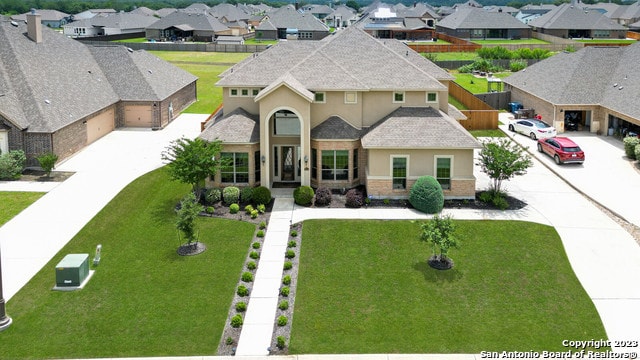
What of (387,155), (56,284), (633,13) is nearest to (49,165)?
(56,284)

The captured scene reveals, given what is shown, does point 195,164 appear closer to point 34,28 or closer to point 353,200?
point 353,200

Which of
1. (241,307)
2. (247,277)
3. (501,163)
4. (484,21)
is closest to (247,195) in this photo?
(247,277)

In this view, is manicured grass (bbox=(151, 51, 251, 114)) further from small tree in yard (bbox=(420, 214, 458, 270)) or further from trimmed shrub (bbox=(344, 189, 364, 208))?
small tree in yard (bbox=(420, 214, 458, 270))

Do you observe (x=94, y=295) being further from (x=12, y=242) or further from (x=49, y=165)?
(x=49, y=165)

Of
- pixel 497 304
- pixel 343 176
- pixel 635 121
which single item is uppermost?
pixel 635 121

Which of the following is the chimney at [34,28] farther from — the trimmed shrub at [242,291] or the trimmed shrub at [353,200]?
the trimmed shrub at [242,291]

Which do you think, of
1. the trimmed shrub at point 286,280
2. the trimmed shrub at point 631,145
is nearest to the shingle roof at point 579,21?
the trimmed shrub at point 631,145

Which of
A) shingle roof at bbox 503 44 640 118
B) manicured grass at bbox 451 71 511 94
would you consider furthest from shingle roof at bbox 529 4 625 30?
shingle roof at bbox 503 44 640 118
